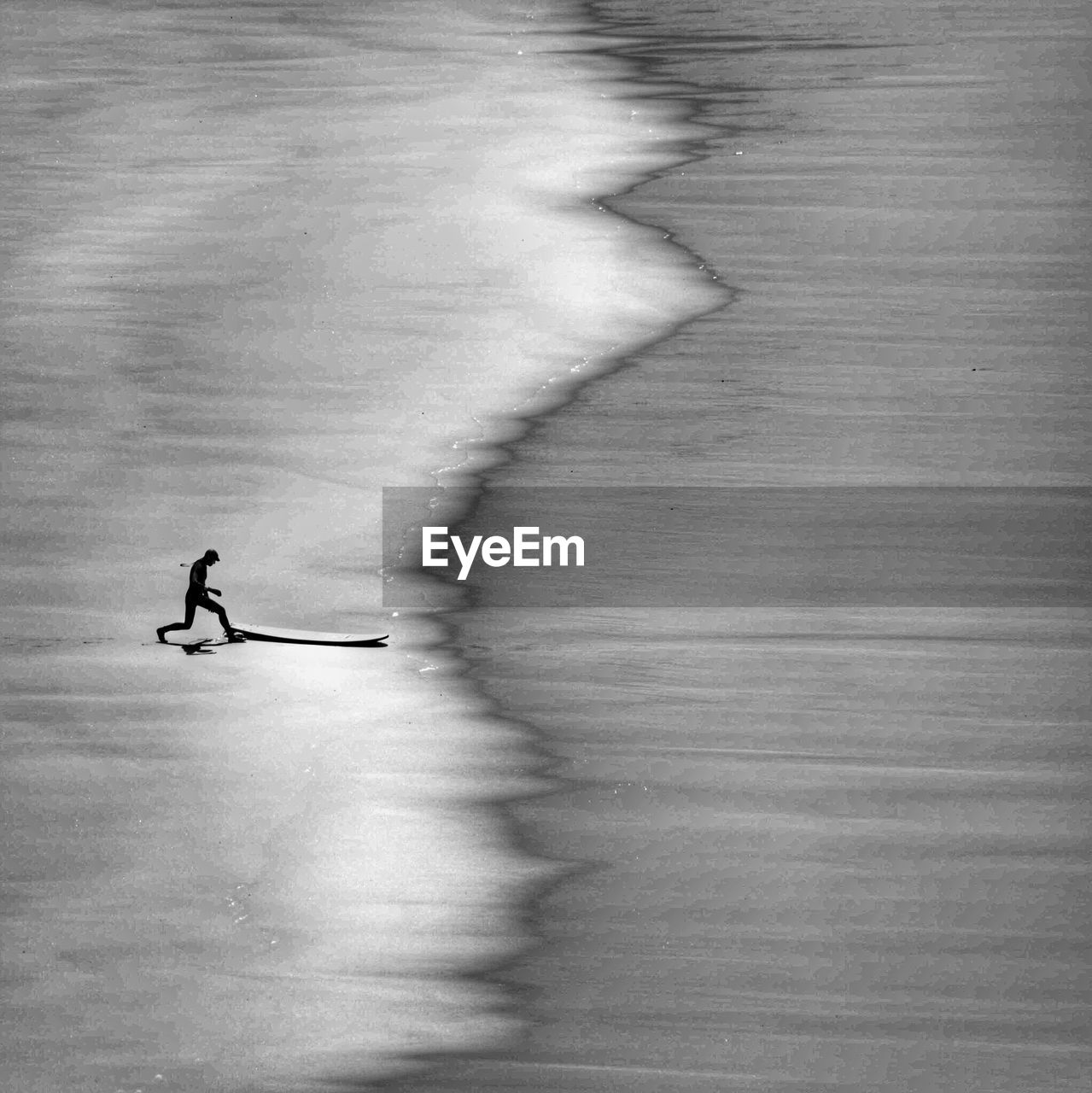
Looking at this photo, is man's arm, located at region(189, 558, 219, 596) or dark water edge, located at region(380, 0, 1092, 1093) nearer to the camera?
dark water edge, located at region(380, 0, 1092, 1093)

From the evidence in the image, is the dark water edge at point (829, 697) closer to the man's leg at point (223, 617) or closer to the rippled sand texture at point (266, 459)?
the rippled sand texture at point (266, 459)

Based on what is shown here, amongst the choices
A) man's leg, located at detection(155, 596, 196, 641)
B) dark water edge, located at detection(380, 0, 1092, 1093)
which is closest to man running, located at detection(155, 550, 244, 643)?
man's leg, located at detection(155, 596, 196, 641)

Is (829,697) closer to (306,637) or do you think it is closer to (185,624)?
(306,637)

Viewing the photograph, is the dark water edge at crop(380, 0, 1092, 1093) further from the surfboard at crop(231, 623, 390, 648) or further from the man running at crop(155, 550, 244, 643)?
the man running at crop(155, 550, 244, 643)

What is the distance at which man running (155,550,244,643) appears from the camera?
254cm

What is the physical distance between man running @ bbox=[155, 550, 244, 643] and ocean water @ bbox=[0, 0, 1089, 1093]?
1.2 inches

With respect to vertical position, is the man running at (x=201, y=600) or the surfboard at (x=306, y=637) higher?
the man running at (x=201, y=600)

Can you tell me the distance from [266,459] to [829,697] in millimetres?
895

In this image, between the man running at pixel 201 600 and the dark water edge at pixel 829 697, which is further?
the man running at pixel 201 600

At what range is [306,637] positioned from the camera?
2580 mm

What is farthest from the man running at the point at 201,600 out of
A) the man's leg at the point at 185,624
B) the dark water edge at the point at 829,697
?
the dark water edge at the point at 829,697

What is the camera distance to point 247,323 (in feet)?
11.0

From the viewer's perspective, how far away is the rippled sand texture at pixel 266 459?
6.77ft

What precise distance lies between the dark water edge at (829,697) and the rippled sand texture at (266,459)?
0.32 ft
